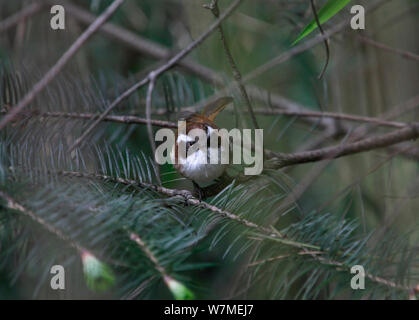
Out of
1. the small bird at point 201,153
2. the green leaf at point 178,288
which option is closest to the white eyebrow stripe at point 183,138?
the small bird at point 201,153

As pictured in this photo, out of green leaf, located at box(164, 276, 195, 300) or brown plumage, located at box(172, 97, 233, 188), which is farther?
brown plumage, located at box(172, 97, 233, 188)

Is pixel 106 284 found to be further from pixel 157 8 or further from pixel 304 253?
pixel 157 8

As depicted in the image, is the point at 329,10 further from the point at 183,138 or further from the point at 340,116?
the point at 183,138

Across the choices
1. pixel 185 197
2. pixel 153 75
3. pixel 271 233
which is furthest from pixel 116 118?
pixel 271 233

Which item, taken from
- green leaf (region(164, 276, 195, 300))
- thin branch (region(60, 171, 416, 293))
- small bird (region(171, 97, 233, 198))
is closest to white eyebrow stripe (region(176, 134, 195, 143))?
small bird (region(171, 97, 233, 198))

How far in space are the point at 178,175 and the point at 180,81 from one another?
1.07ft

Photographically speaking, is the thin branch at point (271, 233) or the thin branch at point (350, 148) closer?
the thin branch at point (271, 233)

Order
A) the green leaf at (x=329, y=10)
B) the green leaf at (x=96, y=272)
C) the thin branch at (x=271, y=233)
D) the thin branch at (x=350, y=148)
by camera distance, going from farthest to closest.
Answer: the thin branch at (x=350, y=148)
the green leaf at (x=329, y=10)
the thin branch at (x=271, y=233)
the green leaf at (x=96, y=272)

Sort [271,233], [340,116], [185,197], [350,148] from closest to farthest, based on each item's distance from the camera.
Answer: [271,233] < [185,197] < [350,148] < [340,116]

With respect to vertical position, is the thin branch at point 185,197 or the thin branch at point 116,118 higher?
the thin branch at point 116,118

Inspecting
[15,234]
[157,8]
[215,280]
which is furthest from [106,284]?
[157,8]

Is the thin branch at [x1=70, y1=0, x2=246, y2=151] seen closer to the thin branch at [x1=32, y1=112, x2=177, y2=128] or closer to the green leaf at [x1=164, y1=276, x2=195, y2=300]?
the thin branch at [x1=32, y1=112, x2=177, y2=128]

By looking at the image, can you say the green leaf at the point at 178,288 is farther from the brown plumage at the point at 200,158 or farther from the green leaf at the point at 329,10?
the brown plumage at the point at 200,158

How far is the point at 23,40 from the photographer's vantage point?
1866 mm
